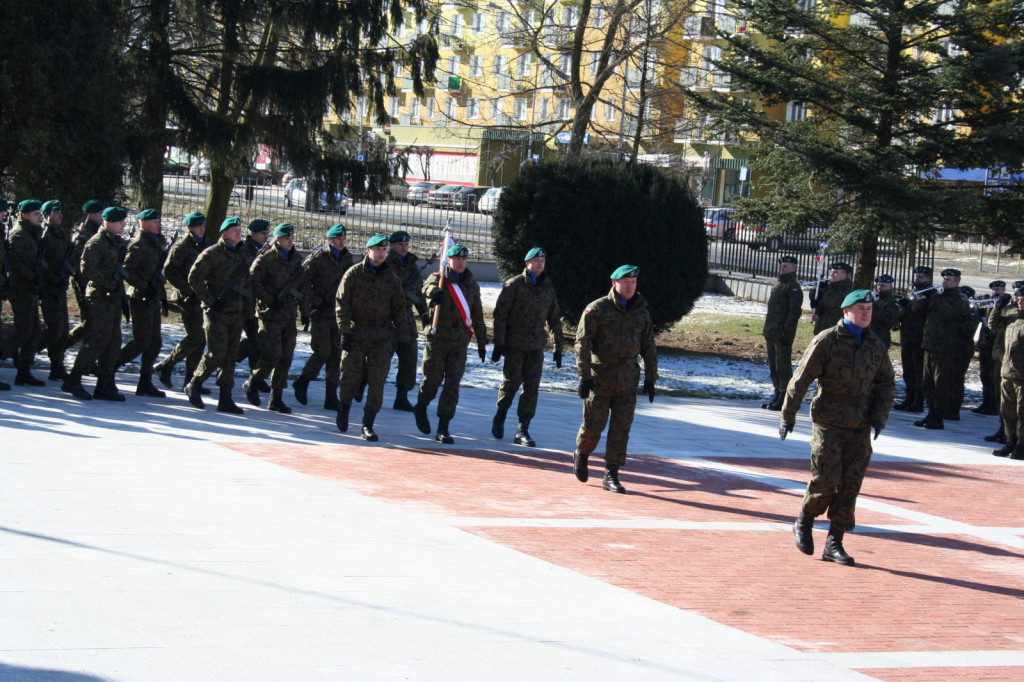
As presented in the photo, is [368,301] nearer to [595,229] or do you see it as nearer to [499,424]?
[499,424]

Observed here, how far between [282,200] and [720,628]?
75.2 feet

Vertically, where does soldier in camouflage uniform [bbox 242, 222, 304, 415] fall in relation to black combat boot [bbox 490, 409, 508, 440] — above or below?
above

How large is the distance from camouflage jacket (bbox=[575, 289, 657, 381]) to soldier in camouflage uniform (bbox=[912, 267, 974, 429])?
6.79m

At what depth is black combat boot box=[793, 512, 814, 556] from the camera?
8.13 meters

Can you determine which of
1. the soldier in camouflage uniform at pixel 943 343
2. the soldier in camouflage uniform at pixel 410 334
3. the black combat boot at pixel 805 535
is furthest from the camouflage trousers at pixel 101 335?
the soldier in camouflage uniform at pixel 943 343

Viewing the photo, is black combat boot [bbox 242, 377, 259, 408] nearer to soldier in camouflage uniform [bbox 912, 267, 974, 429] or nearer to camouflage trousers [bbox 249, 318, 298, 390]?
camouflage trousers [bbox 249, 318, 298, 390]

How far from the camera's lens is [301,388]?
41.8ft

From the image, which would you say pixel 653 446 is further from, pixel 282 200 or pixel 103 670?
pixel 282 200

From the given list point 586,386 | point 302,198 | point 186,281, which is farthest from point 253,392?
point 302,198

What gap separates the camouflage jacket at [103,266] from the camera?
1127 cm

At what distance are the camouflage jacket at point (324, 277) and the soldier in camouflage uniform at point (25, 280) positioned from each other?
2.70m

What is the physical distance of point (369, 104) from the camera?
19.8 meters

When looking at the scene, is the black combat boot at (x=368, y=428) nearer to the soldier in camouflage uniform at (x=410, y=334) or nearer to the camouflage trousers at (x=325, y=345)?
the camouflage trousers at (x=325, y=345)

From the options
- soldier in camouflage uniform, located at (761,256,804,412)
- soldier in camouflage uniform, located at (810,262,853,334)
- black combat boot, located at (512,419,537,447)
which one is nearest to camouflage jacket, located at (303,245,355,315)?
black combat boot, located at (512,419,537,447)
